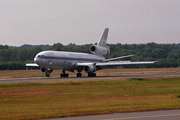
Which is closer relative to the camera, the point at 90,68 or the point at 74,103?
the point at 74,103

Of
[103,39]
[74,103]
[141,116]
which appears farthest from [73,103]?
[103,39]

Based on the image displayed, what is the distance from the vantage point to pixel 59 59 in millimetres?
62250

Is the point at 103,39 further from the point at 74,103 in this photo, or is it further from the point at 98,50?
the point at 74,103

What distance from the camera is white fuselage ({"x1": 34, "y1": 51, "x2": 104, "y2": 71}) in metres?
60.2

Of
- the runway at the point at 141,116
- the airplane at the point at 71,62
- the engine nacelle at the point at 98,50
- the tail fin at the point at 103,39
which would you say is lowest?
the runway at the point at 141,116

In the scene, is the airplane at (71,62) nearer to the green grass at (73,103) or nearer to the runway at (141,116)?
the green grass at (73,103)

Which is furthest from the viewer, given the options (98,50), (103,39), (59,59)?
(103,39)

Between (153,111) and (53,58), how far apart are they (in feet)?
130

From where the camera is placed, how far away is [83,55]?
226ft

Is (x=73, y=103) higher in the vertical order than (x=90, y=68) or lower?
lower

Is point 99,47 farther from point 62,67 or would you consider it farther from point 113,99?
point 113,99

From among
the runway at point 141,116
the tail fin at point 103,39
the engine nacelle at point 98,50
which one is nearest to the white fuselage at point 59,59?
the engine nacelle at point 98,50

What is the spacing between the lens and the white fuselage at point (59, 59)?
6019 centimetres

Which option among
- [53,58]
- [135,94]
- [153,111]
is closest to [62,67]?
[53,58]
